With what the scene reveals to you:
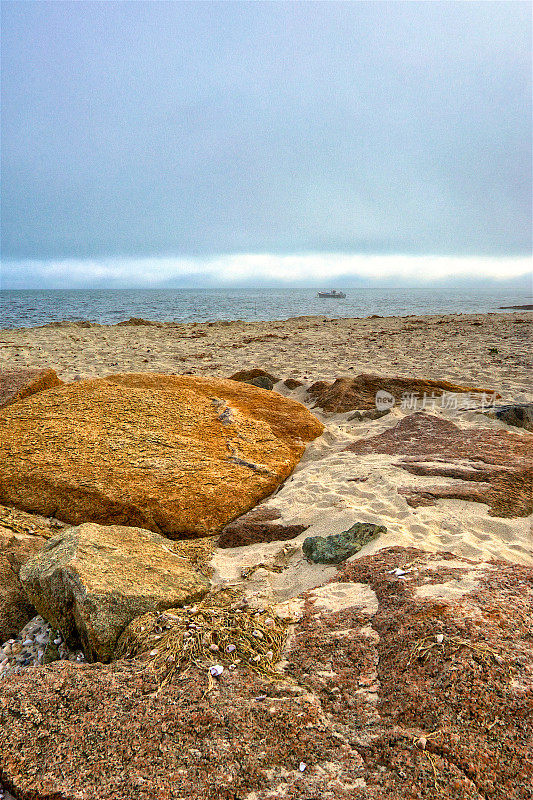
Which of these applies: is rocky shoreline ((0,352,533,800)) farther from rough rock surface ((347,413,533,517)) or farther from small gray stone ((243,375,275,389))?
small gray stone ((243,375,275,389))

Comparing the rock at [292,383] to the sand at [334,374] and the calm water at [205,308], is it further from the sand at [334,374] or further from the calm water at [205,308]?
the calm water at [205,308]

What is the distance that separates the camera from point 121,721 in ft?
6.06

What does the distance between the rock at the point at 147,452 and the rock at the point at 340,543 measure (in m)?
1.05

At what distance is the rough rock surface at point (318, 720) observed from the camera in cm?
158

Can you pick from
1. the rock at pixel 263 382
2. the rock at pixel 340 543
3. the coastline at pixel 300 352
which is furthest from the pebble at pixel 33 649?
the coastline at pixel 300 352

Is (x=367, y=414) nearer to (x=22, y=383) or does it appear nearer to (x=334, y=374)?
(x=334, y=374)

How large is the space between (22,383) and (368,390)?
5.00 meters

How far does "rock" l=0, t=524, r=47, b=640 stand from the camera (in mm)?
2889

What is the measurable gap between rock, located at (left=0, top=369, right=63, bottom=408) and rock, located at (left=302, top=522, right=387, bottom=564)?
4.04 metres

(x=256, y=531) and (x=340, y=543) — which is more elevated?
(x=340, y=543)

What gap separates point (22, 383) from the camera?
5703 millimetres

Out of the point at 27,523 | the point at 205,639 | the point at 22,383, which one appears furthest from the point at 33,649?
the point at 22,383

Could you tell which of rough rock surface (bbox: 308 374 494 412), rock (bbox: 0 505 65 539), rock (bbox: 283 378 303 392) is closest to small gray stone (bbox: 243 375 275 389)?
rock (bbox: 283 378 303 392)

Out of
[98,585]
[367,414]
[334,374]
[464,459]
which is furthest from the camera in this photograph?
[334,374]
